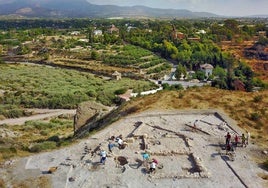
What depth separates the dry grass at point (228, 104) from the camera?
73.3ft

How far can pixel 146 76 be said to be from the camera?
70.7 meters

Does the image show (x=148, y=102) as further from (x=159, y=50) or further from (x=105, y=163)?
(x=159, y=50)

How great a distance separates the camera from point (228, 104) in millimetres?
25812

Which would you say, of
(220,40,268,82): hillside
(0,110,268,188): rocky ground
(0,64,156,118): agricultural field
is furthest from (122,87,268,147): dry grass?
(220,40,268,82): hillside

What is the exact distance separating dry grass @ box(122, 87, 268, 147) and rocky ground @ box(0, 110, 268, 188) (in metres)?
1.28

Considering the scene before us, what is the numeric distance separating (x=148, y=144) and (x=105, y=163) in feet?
10.2

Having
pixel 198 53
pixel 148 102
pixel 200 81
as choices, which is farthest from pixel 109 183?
pixel 198 53

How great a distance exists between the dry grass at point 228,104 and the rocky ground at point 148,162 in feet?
4.21

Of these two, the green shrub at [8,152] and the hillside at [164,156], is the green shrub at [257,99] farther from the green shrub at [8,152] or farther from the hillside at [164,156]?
the green shrub at [8,152]

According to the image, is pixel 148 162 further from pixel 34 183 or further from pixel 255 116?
pixel 255 116

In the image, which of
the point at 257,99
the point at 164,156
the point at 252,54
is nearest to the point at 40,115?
the point at 257,99

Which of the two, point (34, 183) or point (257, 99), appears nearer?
point (34, 183)

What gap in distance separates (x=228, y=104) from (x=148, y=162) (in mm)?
11105

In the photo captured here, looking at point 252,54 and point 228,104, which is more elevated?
point 228,104
